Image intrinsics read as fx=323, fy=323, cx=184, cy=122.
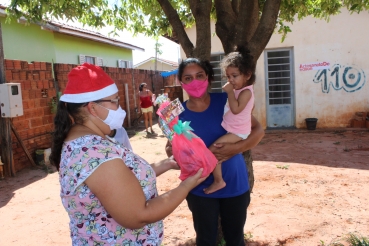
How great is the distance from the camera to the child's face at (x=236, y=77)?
2.48 metres

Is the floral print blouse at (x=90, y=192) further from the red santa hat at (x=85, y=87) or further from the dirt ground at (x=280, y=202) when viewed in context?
the dirt ground at (x=280, y=202)

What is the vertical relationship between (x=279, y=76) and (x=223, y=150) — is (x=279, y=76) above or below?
above

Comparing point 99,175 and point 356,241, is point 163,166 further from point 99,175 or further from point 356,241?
point 356,241

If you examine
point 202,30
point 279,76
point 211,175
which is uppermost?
point 202,30

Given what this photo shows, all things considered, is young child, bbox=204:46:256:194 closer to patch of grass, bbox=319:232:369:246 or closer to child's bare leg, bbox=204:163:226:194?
child's bare leg, bbox=204:163:226:194

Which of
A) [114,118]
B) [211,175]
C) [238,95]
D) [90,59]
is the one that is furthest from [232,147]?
[90,59]

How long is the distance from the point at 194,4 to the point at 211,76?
3.10ft

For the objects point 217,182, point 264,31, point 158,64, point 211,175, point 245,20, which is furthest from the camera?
point 158,64

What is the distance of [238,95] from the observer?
2494mm

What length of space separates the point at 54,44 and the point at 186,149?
37.5 ft

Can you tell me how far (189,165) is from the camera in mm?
1854

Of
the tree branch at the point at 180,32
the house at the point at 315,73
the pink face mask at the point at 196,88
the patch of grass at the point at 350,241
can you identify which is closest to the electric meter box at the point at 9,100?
the tree branch at the point at 180,32

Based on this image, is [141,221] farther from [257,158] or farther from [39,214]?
[257,158]

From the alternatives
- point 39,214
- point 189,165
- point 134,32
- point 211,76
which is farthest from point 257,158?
point 189,165
